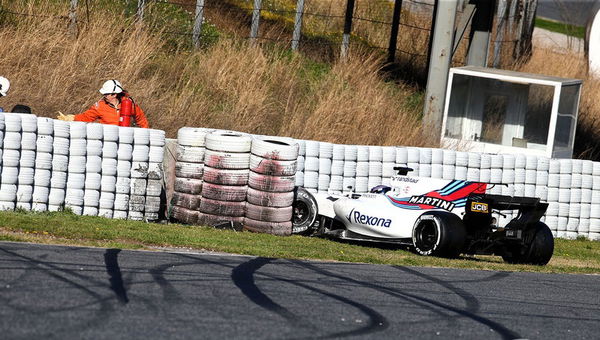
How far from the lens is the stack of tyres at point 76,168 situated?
13648 mm

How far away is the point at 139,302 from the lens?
7.64 m

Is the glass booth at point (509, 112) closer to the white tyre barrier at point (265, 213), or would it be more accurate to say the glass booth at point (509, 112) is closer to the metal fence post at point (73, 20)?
the metal fence post at point (73, 20)

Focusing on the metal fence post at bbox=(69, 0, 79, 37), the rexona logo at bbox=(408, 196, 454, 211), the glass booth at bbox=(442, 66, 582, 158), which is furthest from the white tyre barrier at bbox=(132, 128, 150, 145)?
the glass booth at bbox=(442, 66, 582, 158)

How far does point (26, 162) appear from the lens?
1337 cm

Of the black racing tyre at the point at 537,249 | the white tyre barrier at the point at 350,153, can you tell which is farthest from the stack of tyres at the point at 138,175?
the black racing tyre at the point at 537,249

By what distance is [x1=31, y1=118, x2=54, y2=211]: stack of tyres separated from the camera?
529 inches

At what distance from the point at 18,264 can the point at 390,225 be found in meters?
6.05

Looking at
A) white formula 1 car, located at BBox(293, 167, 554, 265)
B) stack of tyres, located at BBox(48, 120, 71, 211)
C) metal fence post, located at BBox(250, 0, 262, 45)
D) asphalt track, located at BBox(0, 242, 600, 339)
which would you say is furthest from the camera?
metal fence post, located at BBox(250, 0, 262, 45)

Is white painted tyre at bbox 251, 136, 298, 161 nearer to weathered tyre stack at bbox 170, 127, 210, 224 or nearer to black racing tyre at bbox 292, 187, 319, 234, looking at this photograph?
weathered tyre stack at bbox 170, 127, 210, 224

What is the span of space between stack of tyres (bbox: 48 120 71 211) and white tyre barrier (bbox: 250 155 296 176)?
2.49 meters

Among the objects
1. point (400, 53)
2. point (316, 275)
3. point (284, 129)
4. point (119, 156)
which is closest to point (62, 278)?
point (316, 275)

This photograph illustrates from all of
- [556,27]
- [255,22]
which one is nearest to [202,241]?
[255,22]

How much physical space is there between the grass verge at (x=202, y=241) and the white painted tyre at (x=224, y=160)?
0.88 m

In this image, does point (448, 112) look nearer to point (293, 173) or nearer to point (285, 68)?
point (285, 68)
